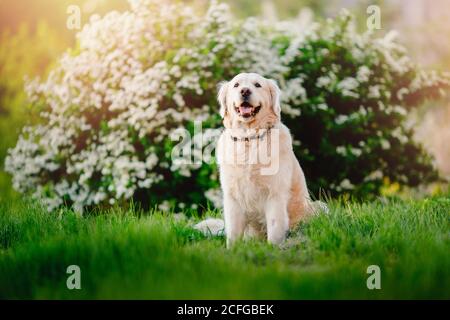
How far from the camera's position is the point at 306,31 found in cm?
767

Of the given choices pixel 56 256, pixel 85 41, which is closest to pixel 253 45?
pixel 85 41

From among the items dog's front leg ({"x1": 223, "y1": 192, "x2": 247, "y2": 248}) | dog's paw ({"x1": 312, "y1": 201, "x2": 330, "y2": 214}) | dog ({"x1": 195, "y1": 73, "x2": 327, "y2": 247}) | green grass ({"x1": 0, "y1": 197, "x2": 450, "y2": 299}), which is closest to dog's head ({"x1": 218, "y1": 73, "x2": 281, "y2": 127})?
dog ({"x1": 195, "y1": 73, "x2": 327, "y2": 247})

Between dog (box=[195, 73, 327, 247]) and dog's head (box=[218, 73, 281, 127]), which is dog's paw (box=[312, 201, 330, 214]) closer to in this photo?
dog (box=[195, 73, 327, 247])

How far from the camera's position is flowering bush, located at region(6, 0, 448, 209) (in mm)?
6859

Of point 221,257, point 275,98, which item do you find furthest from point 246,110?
point 221,257

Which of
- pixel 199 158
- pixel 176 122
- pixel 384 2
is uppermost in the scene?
pixel 384 2

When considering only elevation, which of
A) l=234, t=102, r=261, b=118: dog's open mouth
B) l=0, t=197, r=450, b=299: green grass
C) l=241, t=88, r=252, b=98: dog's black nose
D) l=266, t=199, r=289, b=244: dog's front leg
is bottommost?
l=0, t=197, r=450, b=299: green grass

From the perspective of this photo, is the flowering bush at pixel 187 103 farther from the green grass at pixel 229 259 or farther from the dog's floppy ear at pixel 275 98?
the green grass at pixel 229 259

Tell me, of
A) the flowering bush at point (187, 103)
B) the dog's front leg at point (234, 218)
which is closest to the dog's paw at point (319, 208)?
the dog's front leg at point (234, 218)

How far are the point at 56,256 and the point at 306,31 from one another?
4.66m

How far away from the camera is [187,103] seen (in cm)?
707

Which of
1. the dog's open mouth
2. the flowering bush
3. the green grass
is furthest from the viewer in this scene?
the flowering bush
